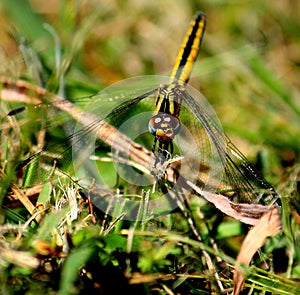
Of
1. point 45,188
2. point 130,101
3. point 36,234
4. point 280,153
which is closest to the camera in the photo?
point 36,234

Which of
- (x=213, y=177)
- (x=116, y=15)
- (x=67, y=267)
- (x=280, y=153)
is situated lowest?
(x=67, y=267)

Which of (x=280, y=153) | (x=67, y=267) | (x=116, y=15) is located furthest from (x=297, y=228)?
(x=116, y=15)

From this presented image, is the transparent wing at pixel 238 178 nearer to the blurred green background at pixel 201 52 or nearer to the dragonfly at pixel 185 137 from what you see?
the dragonfly at pixel 185 137

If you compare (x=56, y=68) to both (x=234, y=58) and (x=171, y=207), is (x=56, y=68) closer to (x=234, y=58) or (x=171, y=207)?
(x=171, y=207)

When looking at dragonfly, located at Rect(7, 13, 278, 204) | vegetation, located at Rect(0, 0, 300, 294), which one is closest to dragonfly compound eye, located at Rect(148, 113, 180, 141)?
dragonfly, located at Rect(7, 13, 278, 204)

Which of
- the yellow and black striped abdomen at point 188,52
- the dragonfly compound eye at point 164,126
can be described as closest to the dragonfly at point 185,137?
the dragonfly compound eye at point 164,126

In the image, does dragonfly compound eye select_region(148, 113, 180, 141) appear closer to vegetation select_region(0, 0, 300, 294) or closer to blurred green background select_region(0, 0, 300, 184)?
vegetation select_region(0, 0, 300, 294)
